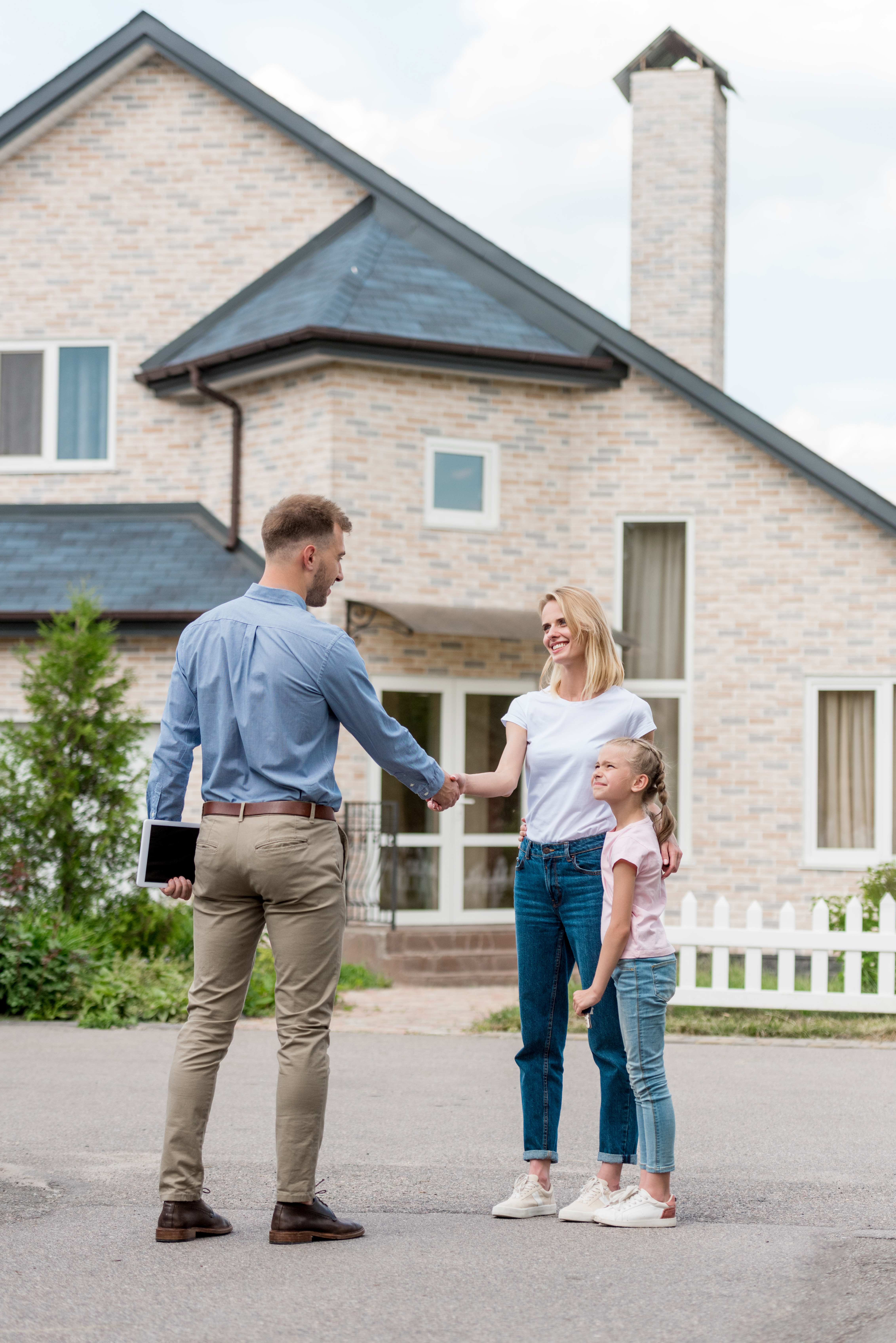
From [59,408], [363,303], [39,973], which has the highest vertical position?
[363,303]

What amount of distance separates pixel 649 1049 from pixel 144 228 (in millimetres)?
12425

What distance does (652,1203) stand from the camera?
4406 millimetres

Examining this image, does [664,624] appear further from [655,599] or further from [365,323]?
[365,323]

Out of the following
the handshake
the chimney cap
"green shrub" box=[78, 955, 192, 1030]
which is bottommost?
"green shrub" box=[78, 955, 192, 1030]

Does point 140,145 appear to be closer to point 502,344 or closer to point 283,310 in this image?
point 283,310

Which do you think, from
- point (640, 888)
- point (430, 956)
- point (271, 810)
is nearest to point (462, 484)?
point (430, 956)

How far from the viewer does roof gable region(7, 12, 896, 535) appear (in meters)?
13.3

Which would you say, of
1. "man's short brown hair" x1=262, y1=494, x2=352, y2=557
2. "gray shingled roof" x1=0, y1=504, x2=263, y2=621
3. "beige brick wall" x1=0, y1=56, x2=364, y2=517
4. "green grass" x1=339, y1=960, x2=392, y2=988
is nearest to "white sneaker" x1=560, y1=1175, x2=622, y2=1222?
"man's short brown hair" x1=262, y1=494, x2=352, y2=557

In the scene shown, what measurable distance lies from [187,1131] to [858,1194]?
2.25 m

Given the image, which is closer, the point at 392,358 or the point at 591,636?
the point at 591,636

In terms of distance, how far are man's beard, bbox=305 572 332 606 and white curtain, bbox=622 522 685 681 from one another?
30.7ft

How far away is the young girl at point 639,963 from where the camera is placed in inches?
173

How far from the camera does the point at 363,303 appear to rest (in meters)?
13.3

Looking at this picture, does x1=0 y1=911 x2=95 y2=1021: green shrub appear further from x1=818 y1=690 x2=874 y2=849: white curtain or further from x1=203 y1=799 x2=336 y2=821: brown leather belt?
x1=818 y1=690 x2=874 y2=849: white curtain
